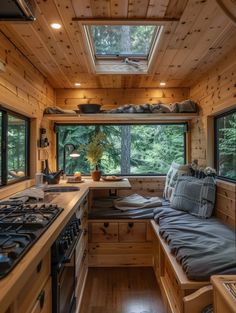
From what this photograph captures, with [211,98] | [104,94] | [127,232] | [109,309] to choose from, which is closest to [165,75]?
[211,98]

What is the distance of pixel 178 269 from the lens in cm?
198

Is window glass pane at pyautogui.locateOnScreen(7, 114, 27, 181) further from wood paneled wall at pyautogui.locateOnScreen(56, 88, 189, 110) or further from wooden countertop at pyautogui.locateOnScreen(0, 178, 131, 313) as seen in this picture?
wooden countertop at pyautogui.locateOnScreen(0, 178, 131, 313)

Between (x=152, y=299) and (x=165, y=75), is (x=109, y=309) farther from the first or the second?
(x=165, y=75)

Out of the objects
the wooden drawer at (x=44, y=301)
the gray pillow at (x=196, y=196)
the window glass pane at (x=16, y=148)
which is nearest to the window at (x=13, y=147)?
the window glass pane at (x=16, y=148)

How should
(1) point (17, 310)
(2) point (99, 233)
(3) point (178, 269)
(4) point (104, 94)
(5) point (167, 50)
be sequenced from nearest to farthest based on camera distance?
(1) point (17, 310) < (3) point (178, 269) < (5) point (167, 50) < (2) point (99, 233) < (4) point (104, 94)

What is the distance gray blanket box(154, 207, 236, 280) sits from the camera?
5.93 ft

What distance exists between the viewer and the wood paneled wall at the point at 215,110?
2.81 m

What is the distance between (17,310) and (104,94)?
12.0 feet

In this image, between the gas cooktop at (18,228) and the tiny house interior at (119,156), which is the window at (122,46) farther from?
the gas cooktop at (18,228)

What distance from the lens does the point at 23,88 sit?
2.87 m

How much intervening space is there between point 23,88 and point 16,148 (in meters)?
0.62

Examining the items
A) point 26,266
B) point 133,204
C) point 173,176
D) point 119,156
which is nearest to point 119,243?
point 133,204

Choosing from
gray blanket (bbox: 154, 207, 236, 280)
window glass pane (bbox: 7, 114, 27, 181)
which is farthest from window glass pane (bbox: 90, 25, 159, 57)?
gray blanket (bbox: 154, 207, 236, 280)

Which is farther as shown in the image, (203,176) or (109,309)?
(203,176)
